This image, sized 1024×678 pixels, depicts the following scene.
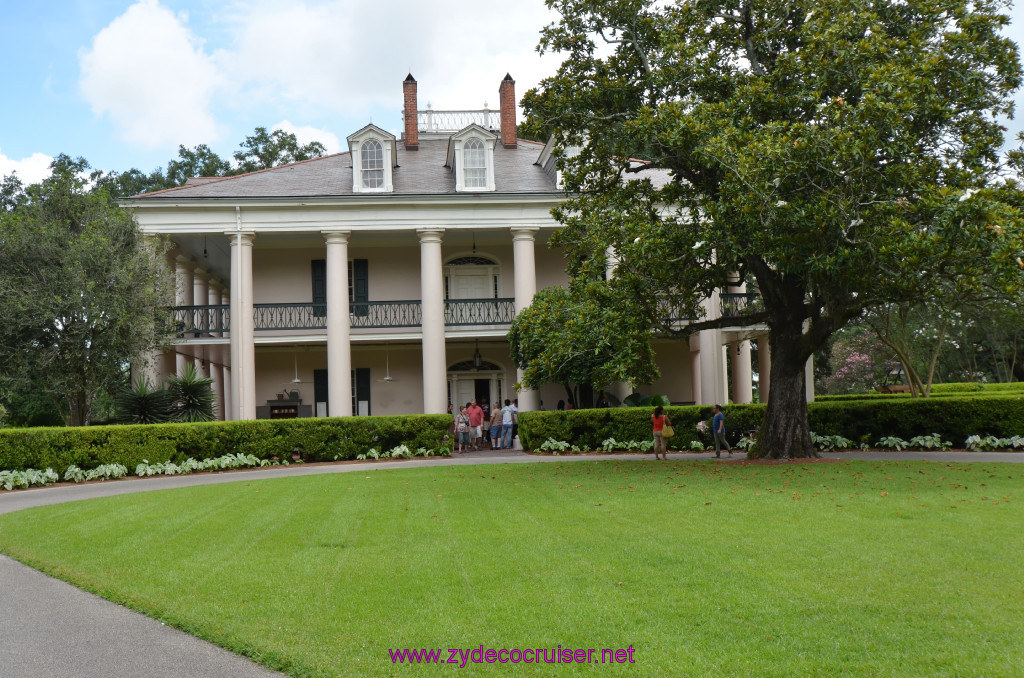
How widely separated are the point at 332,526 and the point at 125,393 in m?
14.0

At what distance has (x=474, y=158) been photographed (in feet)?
90.2

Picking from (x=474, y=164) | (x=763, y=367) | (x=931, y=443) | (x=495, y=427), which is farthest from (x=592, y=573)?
(x=763, y=367)

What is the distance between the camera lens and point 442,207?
1053 inches

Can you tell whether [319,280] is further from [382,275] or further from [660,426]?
[660,426]

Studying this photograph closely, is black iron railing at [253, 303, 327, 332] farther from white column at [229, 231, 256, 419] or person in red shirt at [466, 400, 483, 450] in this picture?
person in red shirt at [466, 400, 483, 450]

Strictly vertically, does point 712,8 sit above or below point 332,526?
above

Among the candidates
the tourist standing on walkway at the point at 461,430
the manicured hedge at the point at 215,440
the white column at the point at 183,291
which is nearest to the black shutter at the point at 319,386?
the white column at the point at 183,291

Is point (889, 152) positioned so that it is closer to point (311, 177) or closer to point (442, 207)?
point (442, 207)

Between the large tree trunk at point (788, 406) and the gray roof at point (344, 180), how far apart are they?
1108cm

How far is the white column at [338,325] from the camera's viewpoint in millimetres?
25688

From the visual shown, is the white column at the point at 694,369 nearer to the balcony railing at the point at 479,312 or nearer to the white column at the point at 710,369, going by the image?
the white column at the point at 710,369

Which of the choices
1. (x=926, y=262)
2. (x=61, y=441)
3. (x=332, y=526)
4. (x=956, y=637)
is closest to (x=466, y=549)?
(x=332, y=526)

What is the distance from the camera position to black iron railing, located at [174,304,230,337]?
26344 millimetres

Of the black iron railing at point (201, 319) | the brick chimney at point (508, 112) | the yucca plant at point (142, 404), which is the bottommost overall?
the yucca plant at point (142, 404)
